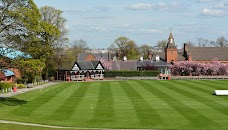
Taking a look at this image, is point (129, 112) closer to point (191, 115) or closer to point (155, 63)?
point (191, 115)

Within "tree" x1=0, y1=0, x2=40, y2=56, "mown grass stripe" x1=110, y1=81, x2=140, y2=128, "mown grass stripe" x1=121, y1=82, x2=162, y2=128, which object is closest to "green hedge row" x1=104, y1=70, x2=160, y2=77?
"mown grass stripe" x1=110, y1=81, x2=140, y2=128

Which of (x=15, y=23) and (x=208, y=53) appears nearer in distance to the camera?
(x=15, y=23)

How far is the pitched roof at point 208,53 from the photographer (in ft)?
381

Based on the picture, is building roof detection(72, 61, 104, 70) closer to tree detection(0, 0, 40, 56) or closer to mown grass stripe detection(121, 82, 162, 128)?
mown grass stripe detection(121, 82, 162, 128)

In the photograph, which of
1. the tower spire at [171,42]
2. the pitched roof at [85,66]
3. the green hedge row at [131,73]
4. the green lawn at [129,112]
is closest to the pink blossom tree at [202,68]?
the green hedge row at [131,73]

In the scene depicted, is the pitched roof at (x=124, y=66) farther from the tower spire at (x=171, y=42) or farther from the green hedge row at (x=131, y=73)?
the tower spire at (x=171, y=42)

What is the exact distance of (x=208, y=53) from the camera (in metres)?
118

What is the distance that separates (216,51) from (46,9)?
55890mm

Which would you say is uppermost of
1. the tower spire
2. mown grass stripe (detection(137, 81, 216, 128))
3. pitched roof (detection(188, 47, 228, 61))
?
the tower spire

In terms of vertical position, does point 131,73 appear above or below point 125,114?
above

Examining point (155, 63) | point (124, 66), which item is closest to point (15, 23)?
point (124, 66)

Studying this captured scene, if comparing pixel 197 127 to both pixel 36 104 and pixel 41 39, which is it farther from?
pixel 36 104

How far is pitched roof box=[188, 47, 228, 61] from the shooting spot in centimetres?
11619

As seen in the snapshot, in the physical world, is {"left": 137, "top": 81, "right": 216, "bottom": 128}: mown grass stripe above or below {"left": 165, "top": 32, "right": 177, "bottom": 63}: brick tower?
below
